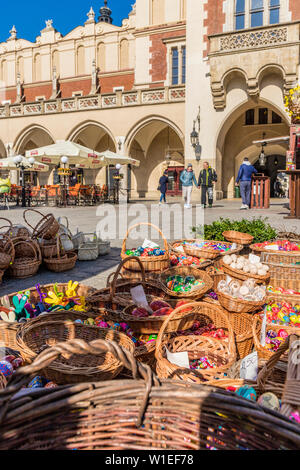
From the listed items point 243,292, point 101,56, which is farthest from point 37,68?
point 243,292

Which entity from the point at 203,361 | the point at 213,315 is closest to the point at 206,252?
the point at 213,315

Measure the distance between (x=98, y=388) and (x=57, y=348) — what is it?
0.67 feet

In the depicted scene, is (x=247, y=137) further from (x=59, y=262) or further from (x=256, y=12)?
(x=59, y=262)

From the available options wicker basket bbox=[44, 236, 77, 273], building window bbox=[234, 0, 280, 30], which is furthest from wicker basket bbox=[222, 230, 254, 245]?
building window bbox=[234, 0, 280, 30]

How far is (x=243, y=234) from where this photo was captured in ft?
16.7

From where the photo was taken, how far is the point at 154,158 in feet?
81.0

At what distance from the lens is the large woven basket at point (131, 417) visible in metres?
1.17

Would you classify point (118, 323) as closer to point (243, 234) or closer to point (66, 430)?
point (66, 430)

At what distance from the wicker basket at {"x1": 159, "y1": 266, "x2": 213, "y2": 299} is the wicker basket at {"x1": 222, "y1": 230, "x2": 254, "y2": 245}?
164 centimetres

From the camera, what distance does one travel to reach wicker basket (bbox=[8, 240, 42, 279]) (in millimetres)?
4691

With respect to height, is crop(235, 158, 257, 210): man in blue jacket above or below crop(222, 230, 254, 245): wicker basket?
above

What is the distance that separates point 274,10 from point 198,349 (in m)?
18.0

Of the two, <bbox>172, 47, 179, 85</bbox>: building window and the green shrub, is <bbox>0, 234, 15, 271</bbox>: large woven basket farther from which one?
<bbox>172, 47, 179, 85</bbox>: building window

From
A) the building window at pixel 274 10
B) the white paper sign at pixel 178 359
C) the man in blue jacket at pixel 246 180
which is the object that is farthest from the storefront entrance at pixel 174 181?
the white paper sign at pixel 178 359
